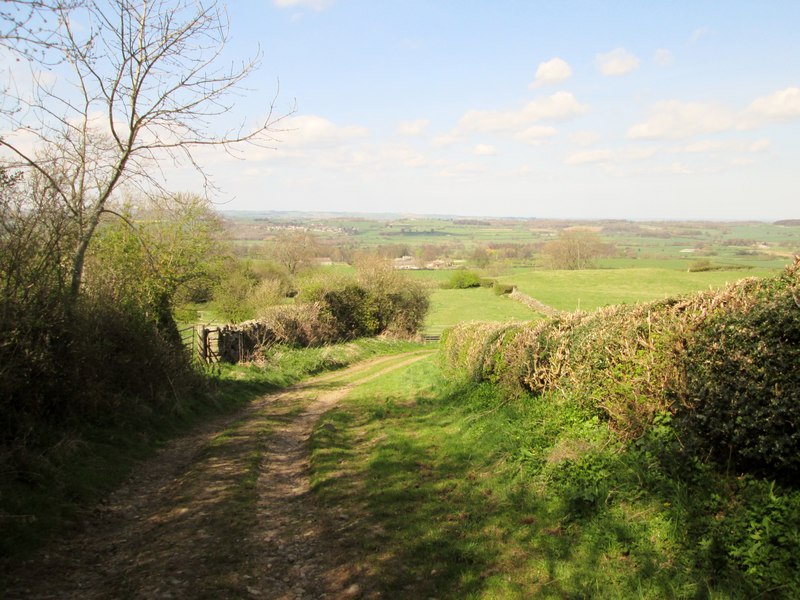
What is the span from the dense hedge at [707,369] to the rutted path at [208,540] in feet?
12.9

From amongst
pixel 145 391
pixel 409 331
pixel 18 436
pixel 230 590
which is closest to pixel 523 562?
pixel 230 590

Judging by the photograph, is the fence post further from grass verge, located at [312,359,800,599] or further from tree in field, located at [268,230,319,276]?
tree in field, located at [268,230,319,276]

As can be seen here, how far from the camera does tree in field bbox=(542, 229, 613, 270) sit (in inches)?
3313

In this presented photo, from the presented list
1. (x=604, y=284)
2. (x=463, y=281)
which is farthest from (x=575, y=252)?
(x=604, y=284)

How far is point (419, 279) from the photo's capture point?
44.3 m

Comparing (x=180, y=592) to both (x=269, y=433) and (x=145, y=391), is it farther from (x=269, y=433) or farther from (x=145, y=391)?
(x=145, y=391)

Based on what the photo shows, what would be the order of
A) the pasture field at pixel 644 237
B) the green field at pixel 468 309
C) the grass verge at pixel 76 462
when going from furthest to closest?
the green field at pixel 468 309, the pasture field at pixel 644 237, the grass verge at pixel 76 462

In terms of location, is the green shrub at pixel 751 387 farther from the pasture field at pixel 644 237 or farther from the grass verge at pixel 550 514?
the pasture field at pixel 644 237

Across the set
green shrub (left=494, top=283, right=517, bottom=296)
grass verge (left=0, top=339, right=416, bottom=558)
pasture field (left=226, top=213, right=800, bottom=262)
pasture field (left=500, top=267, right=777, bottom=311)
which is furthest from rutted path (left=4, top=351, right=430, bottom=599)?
green shrub (left=494, top=283, right=517, bottom=296)

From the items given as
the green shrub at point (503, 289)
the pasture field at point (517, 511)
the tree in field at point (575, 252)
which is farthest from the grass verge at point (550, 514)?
the tree in field at point (575, 252)

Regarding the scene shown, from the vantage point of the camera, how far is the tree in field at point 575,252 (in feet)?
276

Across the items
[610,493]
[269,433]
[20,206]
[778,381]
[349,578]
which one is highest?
[20,206]

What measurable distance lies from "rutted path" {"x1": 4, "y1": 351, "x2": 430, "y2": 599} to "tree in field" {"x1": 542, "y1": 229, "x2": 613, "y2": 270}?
260ft

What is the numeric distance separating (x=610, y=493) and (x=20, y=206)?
952 centimetres
